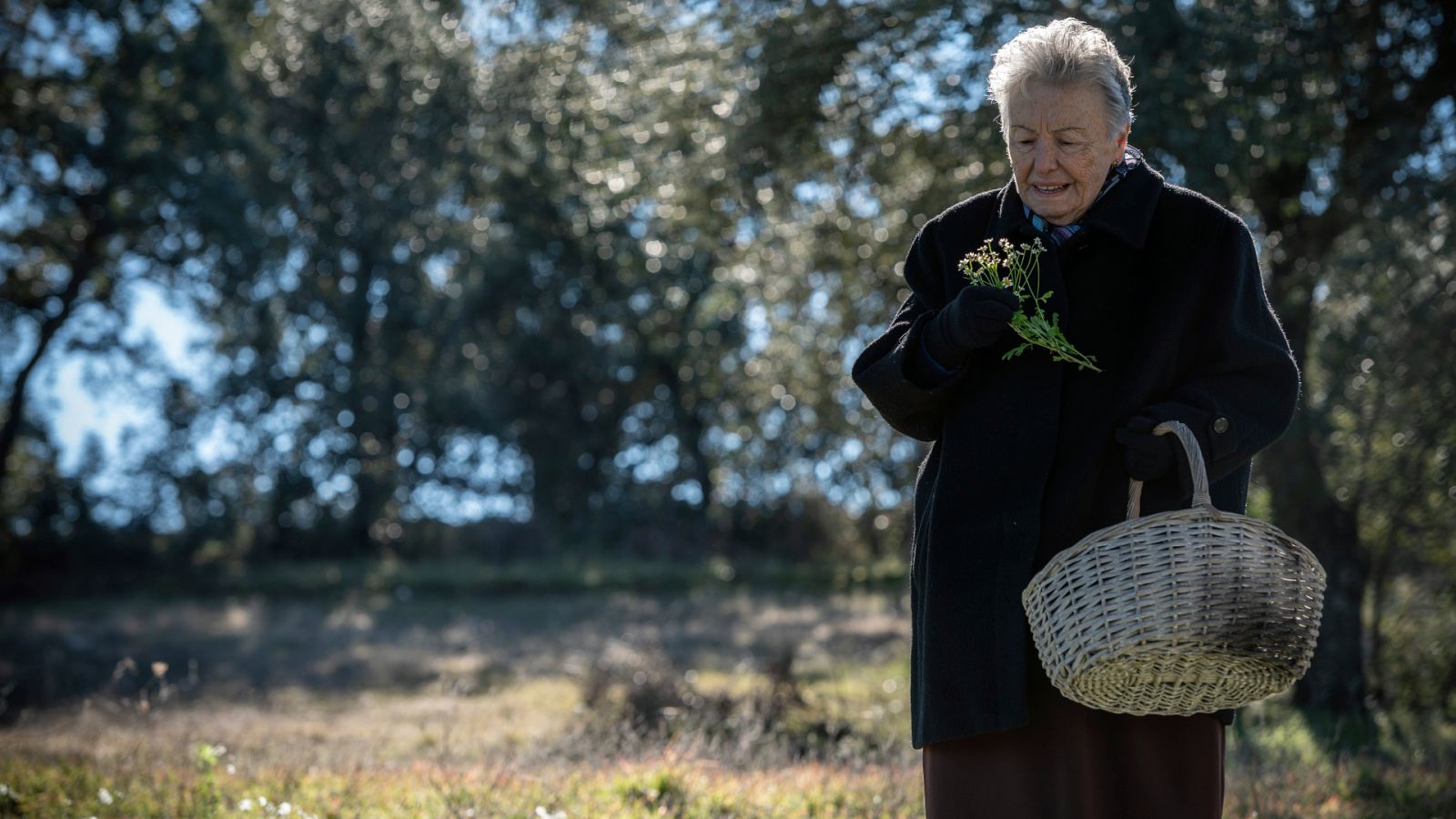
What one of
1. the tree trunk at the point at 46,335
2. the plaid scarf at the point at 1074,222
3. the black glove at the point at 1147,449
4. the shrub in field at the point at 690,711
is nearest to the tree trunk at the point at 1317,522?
the shrub in field at the point at 690,711

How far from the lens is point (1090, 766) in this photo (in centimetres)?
264

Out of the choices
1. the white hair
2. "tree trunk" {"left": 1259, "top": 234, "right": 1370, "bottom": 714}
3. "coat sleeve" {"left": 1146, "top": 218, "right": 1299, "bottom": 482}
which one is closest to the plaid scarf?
the white hair

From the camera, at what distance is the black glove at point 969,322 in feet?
8.48

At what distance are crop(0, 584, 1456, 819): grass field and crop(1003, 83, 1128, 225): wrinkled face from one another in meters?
2.56

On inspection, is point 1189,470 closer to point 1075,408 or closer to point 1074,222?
point 1075,408

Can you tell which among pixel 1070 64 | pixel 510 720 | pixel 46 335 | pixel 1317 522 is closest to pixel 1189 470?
pixel 1070 64

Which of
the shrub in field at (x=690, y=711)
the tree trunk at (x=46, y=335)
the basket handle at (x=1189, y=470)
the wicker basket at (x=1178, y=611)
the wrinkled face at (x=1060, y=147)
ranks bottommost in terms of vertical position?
the shrub in field at (x=690, y=711)

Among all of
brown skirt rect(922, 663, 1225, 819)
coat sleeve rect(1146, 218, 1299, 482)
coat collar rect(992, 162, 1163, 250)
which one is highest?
coat collar rect(992, 162, 1163, 250)

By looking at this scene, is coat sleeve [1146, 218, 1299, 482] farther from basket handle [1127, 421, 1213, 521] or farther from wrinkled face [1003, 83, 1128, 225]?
wrinkled face [1003, 83, 1128, 225]

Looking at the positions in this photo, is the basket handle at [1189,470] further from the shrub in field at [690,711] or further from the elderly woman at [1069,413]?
the shrub in field at [690,711]

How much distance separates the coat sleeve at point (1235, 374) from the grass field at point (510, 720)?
2415 millimetres

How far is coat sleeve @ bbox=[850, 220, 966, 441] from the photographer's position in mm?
2816

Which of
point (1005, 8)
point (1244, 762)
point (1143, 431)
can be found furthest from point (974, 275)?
point (1005, 8)

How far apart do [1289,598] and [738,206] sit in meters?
6.68
